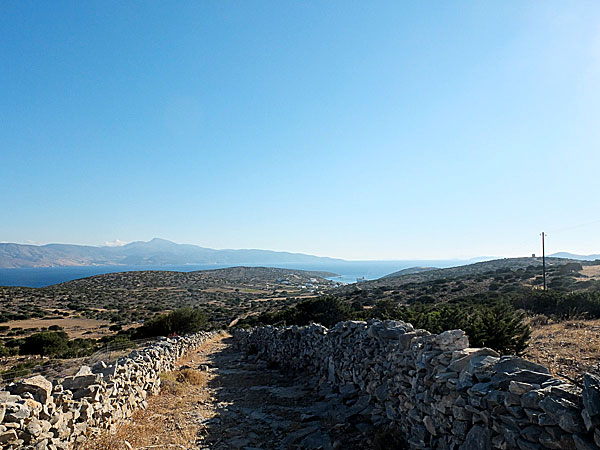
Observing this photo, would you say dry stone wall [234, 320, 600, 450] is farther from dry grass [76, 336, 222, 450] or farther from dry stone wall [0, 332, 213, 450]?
dry stone wall [0, 332, 213, 450]

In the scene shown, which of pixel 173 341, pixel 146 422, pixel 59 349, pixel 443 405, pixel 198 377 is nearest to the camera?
pixel 443 405

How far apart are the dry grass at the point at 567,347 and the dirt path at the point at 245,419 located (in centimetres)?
362

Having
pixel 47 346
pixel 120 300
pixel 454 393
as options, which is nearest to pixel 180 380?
pixel 454 393

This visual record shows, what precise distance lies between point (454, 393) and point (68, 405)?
5.81 meters

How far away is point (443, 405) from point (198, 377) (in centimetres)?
930

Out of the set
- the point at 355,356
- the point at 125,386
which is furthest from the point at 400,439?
the point at 125,386

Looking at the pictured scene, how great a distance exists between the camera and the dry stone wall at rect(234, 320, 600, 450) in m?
3.08

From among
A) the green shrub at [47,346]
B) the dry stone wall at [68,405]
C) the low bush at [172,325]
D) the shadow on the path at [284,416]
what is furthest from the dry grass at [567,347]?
the low bush at [172,325]

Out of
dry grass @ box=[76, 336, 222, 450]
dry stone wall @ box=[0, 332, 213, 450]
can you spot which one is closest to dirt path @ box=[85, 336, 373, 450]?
dry grass @ box=[76, 336, 222, 450]

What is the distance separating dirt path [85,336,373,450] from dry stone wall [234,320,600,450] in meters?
0.61

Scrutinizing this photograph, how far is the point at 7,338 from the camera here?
90.3ft

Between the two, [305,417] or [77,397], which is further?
[305,417]

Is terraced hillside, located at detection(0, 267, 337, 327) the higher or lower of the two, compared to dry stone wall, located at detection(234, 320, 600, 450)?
lower

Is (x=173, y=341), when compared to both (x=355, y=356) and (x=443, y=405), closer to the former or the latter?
(x=355, y=356)
